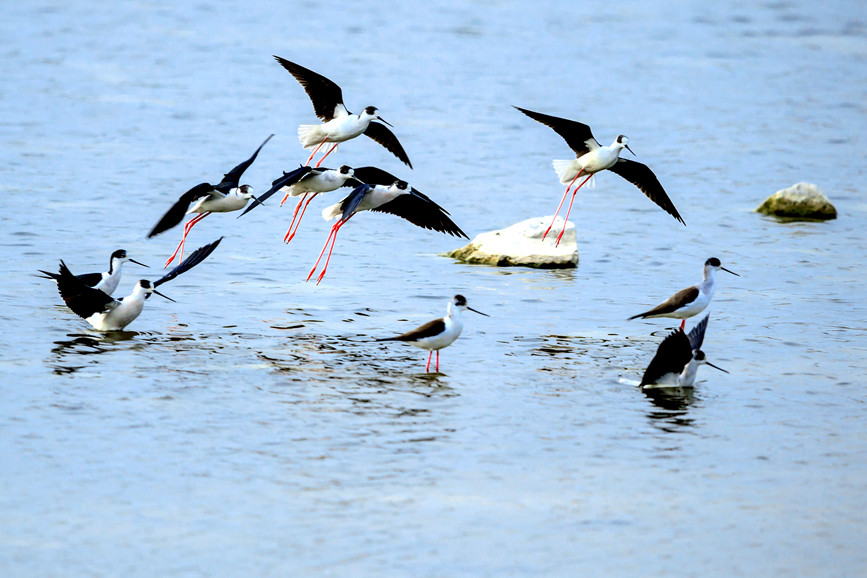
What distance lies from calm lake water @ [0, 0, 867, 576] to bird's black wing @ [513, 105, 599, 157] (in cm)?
152

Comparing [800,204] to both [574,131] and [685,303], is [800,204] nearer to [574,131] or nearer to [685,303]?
[574,131]

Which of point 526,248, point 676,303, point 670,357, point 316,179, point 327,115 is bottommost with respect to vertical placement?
point 670,357

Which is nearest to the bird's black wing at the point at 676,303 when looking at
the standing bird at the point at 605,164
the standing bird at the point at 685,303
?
the standing bird at the point at 685,303

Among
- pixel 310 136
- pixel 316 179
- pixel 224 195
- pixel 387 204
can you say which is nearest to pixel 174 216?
pixel 224 195

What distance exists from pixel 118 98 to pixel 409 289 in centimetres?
1481

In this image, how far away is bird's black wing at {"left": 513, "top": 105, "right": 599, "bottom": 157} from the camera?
15445 millimetres

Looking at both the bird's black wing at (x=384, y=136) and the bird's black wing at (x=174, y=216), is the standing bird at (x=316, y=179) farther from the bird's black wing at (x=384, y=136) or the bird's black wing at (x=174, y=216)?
the bird's black wing at (x=384, y=136)

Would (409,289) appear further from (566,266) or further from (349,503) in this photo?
(349,503)

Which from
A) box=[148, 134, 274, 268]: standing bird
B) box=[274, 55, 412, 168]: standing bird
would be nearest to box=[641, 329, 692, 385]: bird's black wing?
box=[148, 134, 274, 268]: standing bird

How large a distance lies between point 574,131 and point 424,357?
5.12 meters

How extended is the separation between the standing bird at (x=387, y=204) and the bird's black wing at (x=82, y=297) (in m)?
3.00

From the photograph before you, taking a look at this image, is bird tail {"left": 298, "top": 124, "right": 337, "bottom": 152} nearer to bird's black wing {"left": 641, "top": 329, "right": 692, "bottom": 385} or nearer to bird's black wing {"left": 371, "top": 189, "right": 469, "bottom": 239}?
bird's black wing {"left": 371, "top": 189, "right": 469, "bottom": 239}

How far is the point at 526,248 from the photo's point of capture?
16.7 m

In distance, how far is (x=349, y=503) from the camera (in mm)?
8195
